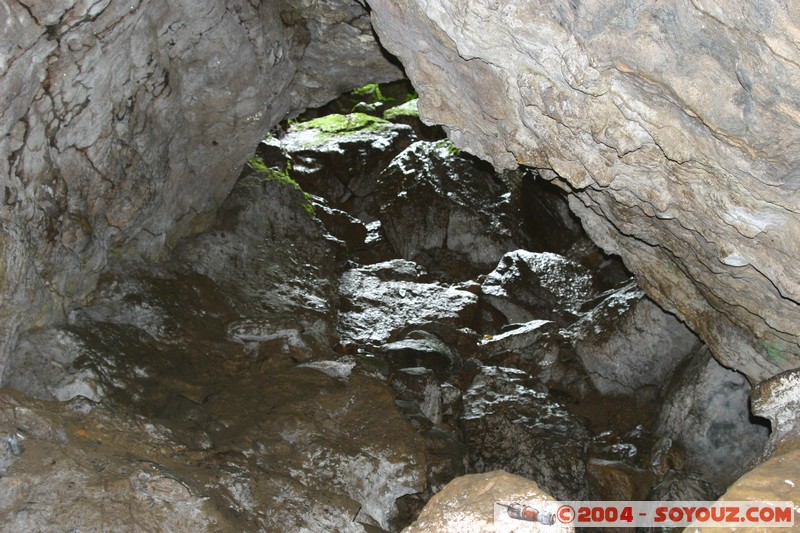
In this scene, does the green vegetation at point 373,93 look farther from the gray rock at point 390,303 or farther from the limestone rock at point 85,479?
the limestone rock at point 85,479

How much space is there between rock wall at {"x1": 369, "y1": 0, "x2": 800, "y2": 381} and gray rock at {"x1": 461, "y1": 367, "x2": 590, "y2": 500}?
7.33ft

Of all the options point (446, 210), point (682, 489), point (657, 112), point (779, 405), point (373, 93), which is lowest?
point (446, 210)

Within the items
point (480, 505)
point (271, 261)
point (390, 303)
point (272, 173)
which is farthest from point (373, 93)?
point (480, 505)

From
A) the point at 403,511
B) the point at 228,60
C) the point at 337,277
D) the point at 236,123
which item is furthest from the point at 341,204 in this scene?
the point at 403,511

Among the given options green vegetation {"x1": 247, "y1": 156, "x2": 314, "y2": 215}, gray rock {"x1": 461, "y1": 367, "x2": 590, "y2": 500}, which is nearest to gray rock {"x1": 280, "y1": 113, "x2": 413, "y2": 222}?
green vegetation {"x1": 247, "y1": 156, "x2": 314, "y2": 215}

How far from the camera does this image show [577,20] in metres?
4.22

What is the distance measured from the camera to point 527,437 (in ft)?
26.6

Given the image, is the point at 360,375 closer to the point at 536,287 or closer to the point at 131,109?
the point at 131,109

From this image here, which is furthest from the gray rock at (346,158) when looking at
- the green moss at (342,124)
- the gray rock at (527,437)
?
the gray rock at (527,437)

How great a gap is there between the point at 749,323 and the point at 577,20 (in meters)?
3.32

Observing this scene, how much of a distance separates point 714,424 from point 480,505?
5648 millimetres

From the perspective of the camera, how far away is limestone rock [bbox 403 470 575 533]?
3.50 meters

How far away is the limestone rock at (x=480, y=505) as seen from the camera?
350cm

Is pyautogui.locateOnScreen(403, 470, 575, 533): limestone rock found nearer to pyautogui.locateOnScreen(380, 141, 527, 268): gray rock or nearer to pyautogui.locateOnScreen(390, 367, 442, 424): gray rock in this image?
pyautogui.locateOnScreen(390, 367, 442, 424): gray rock
